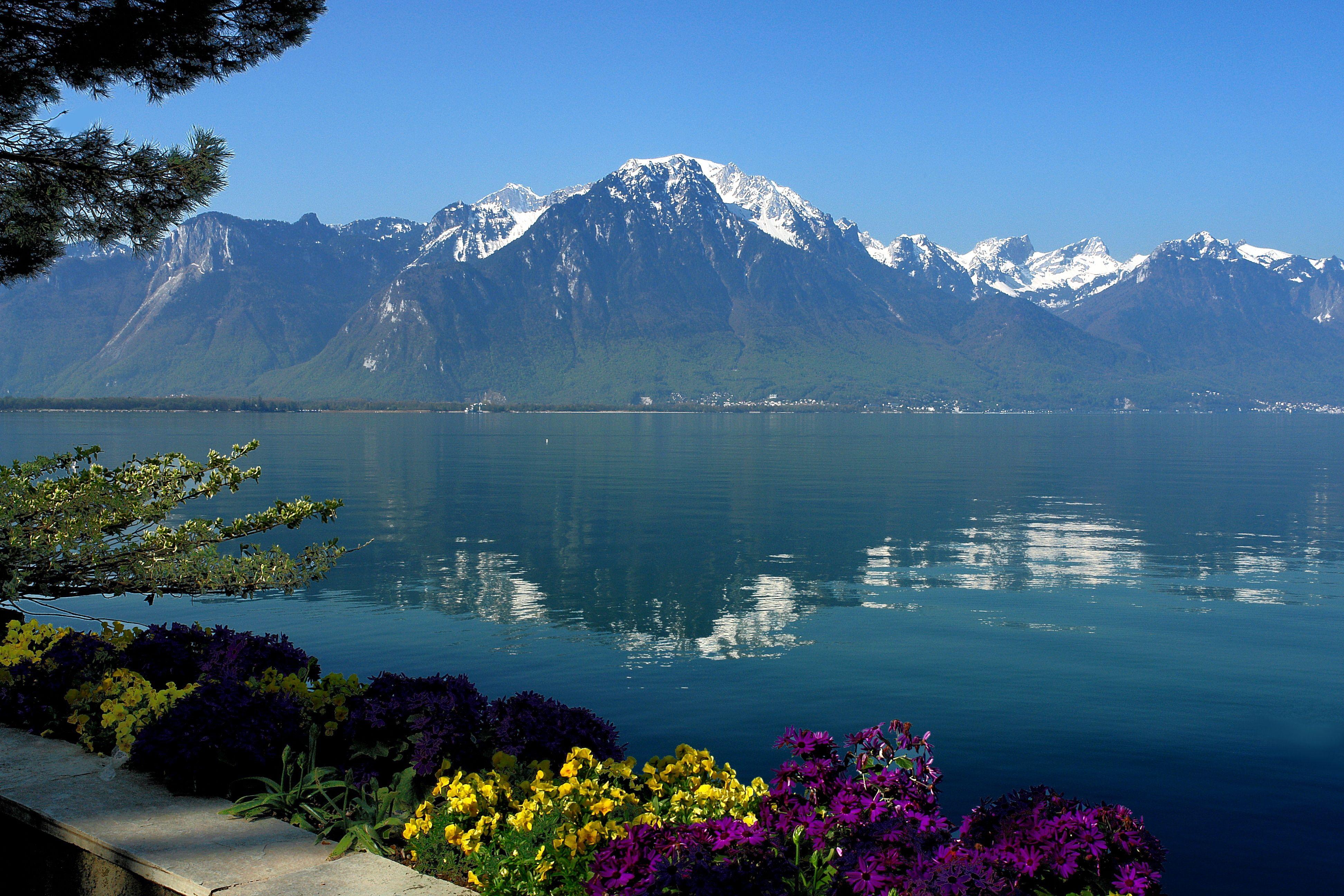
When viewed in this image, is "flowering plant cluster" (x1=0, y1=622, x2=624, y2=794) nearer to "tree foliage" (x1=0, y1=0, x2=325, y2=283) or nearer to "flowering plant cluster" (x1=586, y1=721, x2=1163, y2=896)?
"flowering plant cluster" (x1=586, y1=721, x2=1163, y2=896)

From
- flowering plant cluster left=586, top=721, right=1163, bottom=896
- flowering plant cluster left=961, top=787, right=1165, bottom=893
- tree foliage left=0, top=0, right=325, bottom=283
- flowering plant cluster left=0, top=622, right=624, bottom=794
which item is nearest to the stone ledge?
flowering plant cluster left=0, top=622, right=624, bottom=794

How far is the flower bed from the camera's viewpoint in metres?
7.17

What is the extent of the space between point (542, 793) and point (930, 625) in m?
21.9

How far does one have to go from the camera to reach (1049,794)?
27.1 ft

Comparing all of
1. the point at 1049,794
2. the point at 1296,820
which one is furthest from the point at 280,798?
the point at 1296,820

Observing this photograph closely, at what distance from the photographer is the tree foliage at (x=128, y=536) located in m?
13.0

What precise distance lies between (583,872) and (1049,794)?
12.5ft

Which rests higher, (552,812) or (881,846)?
(881,846)

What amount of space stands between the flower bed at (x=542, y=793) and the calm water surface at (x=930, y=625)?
7782 millimetres

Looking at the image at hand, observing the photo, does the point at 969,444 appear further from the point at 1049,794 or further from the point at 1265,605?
the point at 1049,794

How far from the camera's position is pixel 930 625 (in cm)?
2877

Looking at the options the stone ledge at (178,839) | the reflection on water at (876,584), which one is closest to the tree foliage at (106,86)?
the stone ledge at (178,839)

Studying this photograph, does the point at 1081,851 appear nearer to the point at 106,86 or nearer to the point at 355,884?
the point at 355,884

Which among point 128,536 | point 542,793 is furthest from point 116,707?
point 542,793
